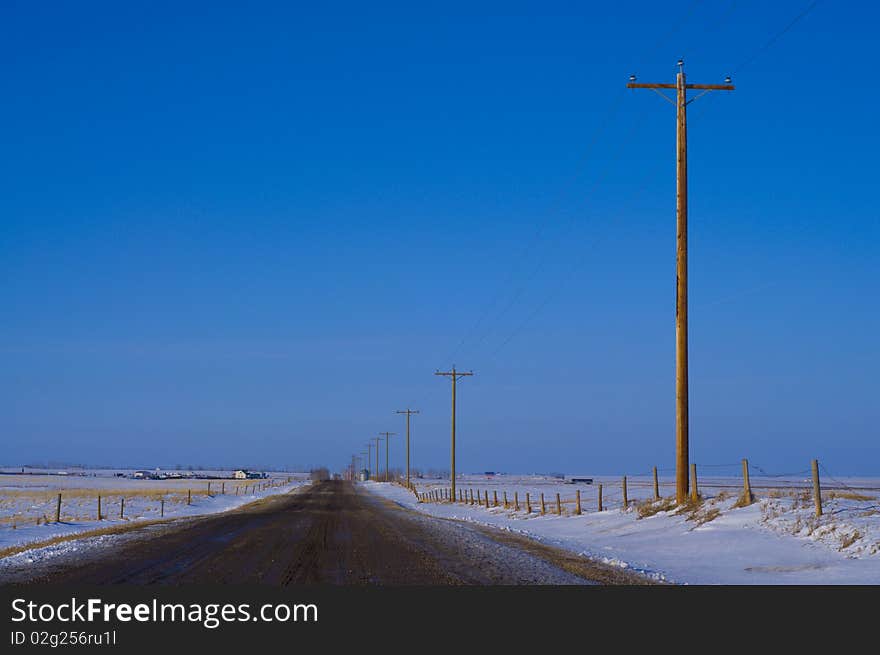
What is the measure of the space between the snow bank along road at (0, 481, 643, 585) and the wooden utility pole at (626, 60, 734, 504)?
18.2 feet

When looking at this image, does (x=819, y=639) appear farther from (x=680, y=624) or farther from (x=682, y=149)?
(x=682, y=149)

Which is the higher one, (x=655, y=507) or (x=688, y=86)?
(x=688, y=86)

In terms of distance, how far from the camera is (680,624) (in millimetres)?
10852

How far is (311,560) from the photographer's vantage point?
19266mm

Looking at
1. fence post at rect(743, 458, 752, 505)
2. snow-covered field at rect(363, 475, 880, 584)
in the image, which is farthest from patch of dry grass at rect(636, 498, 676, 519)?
fence post at rect(743, 458, 752, 505)

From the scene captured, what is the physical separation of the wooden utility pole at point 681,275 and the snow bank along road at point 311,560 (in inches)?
218

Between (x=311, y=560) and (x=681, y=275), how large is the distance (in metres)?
15.0

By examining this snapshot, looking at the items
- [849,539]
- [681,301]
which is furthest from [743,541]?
[681,301]

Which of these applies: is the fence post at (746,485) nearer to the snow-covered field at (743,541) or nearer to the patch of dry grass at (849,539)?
the snow-covered field at (743,541)

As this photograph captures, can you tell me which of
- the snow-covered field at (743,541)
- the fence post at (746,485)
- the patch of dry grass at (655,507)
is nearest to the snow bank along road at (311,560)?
the snow-covered field at (743,541)

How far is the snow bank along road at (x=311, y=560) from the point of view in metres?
15.7

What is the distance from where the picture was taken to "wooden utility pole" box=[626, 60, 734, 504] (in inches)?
1097

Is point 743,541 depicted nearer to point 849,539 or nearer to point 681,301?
point 849,539

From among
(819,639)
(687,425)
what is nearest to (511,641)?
(819,639)
